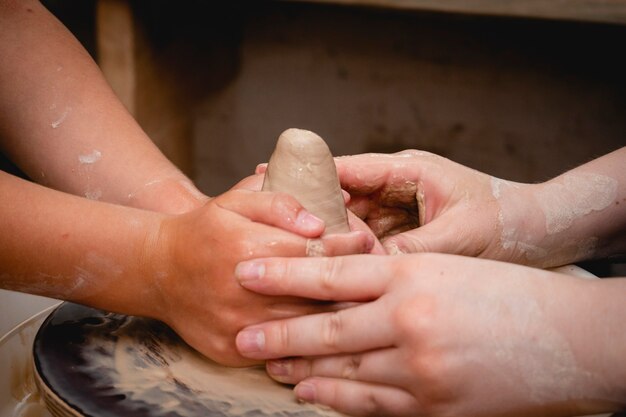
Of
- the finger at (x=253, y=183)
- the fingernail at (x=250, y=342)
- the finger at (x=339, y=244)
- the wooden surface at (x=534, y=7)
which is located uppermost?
the wooden surface at (x=534, y=7)

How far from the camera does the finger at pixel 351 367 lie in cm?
90

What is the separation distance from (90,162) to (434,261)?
64 cm

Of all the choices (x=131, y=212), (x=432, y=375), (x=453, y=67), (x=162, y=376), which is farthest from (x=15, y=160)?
(x=453, y=67)

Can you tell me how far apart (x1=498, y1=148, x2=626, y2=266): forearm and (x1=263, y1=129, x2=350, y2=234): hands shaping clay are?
1.15 feet

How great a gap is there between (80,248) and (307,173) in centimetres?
32

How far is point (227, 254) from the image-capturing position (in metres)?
0.92

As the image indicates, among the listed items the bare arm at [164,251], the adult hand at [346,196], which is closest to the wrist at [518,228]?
the adult hand at [346,196]

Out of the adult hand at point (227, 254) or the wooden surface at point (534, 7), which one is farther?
the wooden surface at point (534, 7)

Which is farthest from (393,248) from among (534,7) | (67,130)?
(534,7)

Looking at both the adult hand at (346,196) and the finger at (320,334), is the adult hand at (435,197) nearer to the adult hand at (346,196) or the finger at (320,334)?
the adult hand at (346,196)

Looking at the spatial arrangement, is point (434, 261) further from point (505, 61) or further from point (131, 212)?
point (505, 61)

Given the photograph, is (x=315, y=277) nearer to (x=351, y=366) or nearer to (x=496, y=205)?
(x=351, y=366)

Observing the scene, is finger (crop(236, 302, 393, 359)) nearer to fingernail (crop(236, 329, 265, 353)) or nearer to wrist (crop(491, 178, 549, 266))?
fingernail (crop(236, 329, 265, 353))

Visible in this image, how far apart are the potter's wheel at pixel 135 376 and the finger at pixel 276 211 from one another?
0.66 feet
